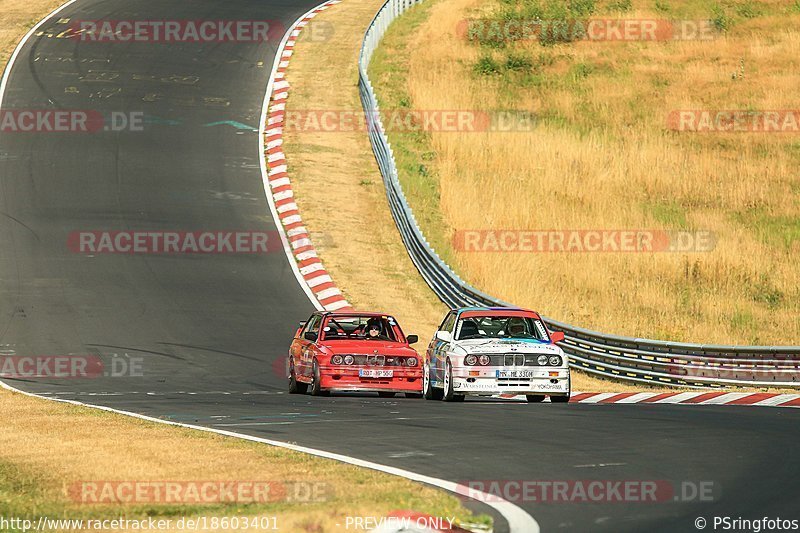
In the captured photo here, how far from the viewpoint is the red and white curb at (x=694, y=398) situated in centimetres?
1828

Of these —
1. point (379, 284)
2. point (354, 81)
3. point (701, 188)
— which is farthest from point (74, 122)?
point (701, 188)

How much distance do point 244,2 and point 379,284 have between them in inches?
960

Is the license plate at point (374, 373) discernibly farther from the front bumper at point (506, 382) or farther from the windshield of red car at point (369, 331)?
the front bumper at point (506, 382)

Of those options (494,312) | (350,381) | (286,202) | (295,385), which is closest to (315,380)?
(350,381)

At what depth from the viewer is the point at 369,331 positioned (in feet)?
68.5

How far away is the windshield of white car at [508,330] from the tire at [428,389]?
84 cm

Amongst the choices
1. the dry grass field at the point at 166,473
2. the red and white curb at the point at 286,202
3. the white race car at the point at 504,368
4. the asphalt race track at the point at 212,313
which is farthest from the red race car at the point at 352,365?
the red and white curb at the point at 286,202

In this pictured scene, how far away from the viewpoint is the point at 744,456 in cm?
1103

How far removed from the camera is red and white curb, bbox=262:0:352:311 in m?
27.8

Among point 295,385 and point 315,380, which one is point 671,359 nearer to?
point 315,380

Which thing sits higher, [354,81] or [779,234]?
[354,81]

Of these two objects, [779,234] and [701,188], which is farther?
[701,188]

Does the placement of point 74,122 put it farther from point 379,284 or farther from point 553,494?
point 553,494

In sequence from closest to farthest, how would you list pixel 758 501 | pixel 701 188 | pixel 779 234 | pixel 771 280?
pixel 758 501, pixel 771 280, pixel 779 234, pixel 701 188
